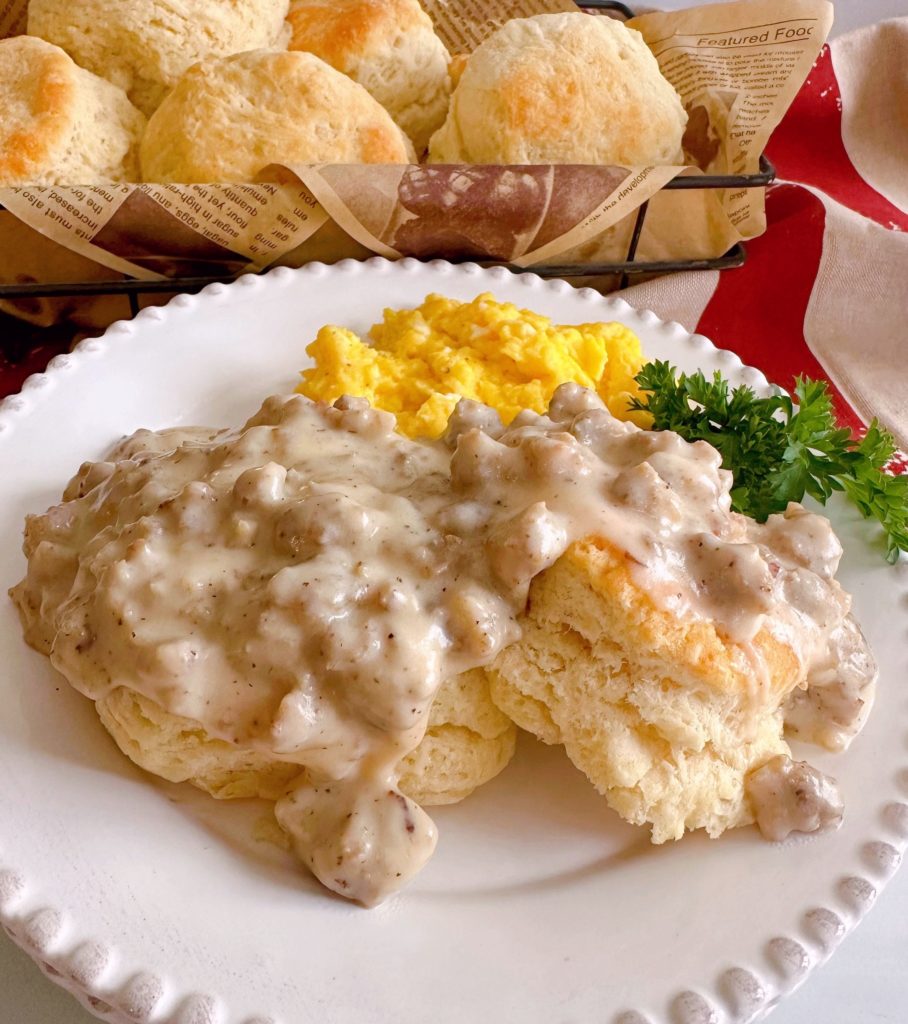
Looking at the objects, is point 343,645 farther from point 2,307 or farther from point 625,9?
point 625,9

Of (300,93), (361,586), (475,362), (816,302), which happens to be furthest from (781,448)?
(300,93)

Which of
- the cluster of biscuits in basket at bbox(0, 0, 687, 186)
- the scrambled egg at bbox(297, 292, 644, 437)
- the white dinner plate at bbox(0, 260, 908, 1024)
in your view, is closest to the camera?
the white dinner plate at bbox(0, 260, 908, 1024)

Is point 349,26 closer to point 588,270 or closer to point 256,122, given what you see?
point 256,122

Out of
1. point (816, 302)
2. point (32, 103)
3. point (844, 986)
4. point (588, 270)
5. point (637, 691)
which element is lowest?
point (844, 986)

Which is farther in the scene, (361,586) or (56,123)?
(56,123)

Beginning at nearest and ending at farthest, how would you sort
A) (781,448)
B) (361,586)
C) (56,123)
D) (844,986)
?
(361,586) → (844,986) → (781,448) → (56,123)

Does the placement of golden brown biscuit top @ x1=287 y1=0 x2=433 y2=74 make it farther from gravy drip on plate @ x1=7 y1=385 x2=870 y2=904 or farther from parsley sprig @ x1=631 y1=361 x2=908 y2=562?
gravy drip on plate @ x1=7 y1=385 x2=870 y2=904

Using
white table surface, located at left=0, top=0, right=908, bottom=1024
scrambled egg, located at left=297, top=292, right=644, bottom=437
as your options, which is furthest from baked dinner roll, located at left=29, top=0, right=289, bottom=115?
white table surface, located at left=0, top=0, right=908, bottom=1024
